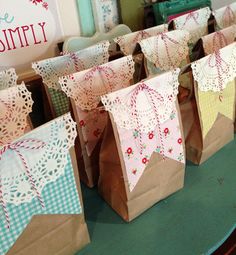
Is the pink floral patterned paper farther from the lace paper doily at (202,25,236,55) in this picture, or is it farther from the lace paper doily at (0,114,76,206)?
the lace paper doily at (202,25,236,55)

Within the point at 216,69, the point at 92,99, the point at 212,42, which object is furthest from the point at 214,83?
the point at 92,99

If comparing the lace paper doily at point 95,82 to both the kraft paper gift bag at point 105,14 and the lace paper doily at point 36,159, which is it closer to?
the lace paper doily at point 36,159

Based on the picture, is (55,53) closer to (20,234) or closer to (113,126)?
(113,126)

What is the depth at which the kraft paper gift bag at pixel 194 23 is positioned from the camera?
113 centimetres

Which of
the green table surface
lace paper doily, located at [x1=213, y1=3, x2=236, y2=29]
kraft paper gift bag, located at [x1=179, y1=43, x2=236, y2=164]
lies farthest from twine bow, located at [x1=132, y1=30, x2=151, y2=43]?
the green table surface

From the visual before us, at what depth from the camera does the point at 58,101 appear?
2.75ft

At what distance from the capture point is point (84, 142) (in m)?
0.77

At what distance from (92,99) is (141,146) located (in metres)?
0.17

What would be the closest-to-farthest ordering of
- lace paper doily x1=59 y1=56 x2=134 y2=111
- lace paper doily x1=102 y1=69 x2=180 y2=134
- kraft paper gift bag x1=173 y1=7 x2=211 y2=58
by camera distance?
1. lace paper doily x1=102 y1=69 x2=180 y2=134
2. lace paper doily x1=59 y1=56 x2=134 y2=111
3. kraft paper gift bag x1=173 y1=7 x2=211 y2=58

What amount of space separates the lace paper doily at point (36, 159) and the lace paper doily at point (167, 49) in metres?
0.46

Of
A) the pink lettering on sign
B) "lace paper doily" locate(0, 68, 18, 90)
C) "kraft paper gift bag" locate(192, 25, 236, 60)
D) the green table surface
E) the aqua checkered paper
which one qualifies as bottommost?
the green table surface

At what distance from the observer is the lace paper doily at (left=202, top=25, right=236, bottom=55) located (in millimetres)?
957

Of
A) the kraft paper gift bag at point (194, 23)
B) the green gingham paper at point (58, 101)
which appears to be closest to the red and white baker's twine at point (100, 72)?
the green gingham paper at point (58, 101)

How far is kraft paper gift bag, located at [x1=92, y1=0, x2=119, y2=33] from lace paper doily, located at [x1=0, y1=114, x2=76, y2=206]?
0.73 meters
